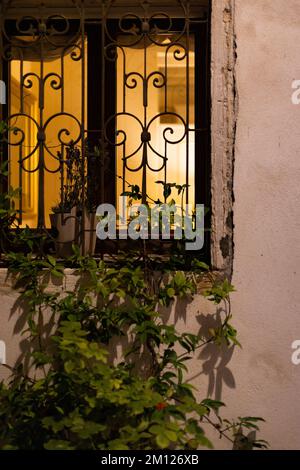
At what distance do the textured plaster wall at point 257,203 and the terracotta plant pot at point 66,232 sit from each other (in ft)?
0.70

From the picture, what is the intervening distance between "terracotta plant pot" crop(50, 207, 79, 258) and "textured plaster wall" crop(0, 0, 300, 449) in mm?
215

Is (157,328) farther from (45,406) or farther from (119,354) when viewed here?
(45,406)

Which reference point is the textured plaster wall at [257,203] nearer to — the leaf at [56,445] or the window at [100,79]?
the window at [100,79]

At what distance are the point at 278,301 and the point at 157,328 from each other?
0.64 meters

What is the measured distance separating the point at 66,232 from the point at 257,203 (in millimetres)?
989

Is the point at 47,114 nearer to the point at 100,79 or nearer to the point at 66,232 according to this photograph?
the point at 100,79

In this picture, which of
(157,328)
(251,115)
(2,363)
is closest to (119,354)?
(157,328)

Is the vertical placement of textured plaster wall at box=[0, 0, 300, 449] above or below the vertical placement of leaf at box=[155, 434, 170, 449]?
above

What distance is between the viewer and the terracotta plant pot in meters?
2.77

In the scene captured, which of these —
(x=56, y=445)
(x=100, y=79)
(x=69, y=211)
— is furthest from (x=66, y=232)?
(x=56, y=445)

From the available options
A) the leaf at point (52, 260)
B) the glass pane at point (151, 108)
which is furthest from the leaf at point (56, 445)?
the glass pane at point (151, 108)

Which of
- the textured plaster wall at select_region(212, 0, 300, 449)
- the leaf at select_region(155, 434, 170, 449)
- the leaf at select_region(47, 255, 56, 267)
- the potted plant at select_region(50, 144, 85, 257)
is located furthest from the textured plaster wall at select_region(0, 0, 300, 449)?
the leaf at select_region(155, 434, 170, 449)

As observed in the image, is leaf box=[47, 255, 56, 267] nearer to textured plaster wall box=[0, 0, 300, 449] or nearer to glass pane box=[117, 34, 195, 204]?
textured plaster wall box=[0, 0, 300, 449]
